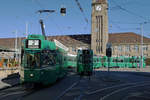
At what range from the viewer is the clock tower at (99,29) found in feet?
212

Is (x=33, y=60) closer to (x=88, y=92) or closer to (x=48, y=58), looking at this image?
(x=48, y=58)

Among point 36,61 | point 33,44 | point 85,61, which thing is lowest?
point 85,61

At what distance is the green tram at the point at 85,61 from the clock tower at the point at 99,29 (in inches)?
1705

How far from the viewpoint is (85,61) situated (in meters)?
21.4

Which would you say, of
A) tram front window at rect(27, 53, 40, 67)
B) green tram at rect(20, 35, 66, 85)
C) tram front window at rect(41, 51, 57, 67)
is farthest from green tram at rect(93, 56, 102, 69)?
tram front window at rect(27, 53, 40, 67)

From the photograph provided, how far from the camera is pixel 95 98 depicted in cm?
891

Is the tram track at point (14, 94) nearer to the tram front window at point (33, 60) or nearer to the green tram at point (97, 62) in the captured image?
the tram front window at point (33, 60)

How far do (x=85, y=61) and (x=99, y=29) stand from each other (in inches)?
1812

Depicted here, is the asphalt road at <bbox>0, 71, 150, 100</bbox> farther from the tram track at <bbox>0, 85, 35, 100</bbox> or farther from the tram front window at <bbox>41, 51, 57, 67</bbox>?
the tram front window at <bbox>41, 51, 57, 67</bbox>

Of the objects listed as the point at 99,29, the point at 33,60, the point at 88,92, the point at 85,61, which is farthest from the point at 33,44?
the point at 99,29

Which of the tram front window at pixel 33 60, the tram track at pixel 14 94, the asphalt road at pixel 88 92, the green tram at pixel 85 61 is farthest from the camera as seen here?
the green tram at pixel 85 61

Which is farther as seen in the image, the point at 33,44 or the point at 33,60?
the point at 33,44

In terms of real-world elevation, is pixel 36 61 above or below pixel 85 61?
above

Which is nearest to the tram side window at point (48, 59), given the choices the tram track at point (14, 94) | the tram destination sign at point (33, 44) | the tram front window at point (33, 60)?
the tram front window at point (33, 60)
